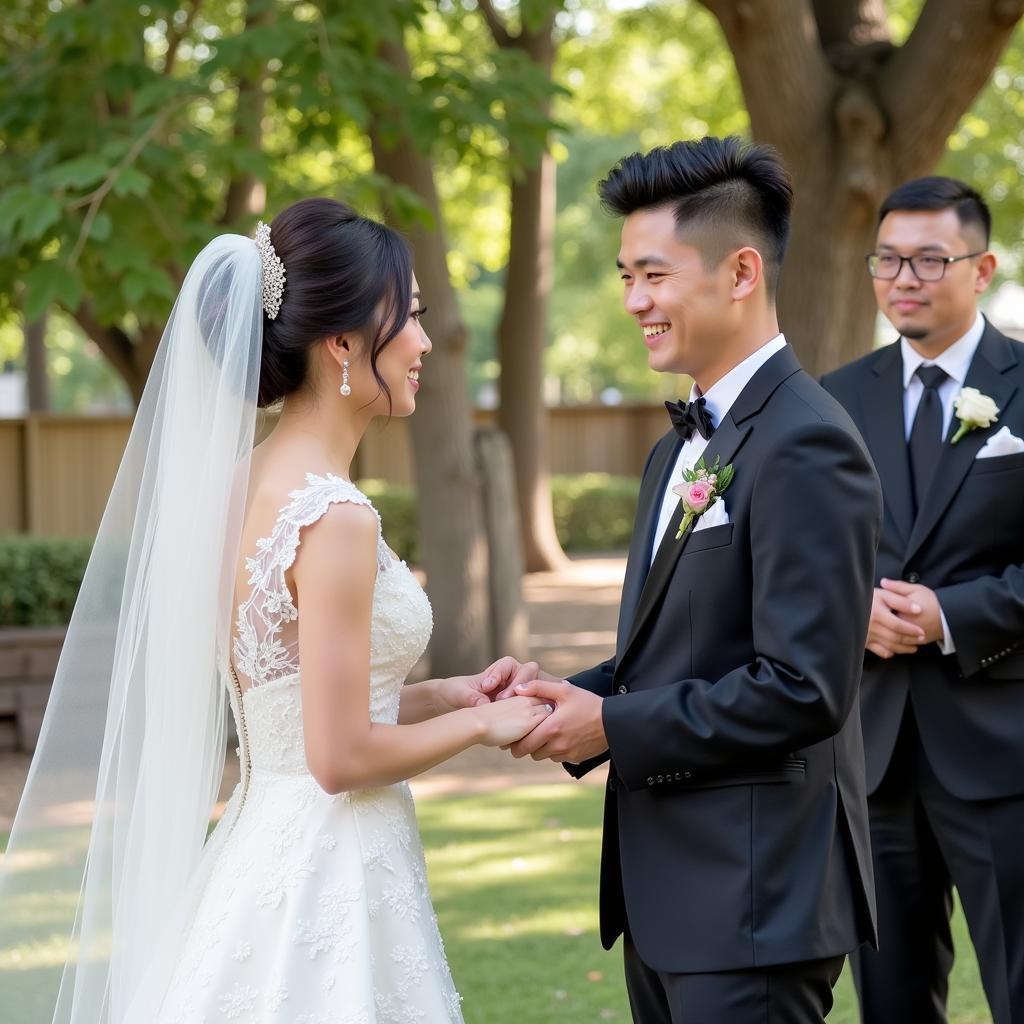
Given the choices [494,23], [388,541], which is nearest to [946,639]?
[494,23]

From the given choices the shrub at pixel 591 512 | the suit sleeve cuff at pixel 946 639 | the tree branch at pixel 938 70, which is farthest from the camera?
the shrub at pixel 591 512

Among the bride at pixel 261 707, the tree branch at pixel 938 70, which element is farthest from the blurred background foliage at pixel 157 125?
the bride at pixel 261 707

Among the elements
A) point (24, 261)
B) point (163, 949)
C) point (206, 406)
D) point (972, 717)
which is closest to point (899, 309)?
point (972, 717)

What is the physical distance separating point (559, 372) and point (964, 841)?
44.9 m

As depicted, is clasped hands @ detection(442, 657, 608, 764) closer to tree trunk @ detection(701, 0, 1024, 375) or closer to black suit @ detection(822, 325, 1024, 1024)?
black suit @ detection(822, 325, 1024, 1024)

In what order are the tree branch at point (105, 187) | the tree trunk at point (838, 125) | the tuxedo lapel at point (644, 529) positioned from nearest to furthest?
the tuxedo lapel at point (644, 529) → the tree branch at point (105, 187) → the tree trunk at point (838, 125)

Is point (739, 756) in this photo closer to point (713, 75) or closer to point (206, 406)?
point (206, 406)

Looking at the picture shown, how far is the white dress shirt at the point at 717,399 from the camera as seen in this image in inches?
109

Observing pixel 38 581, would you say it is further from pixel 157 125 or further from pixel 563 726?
pixel 563 726

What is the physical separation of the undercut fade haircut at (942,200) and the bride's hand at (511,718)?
195cm

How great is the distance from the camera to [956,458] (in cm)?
371

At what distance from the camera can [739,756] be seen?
8.32 feet

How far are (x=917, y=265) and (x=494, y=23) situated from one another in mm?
10382

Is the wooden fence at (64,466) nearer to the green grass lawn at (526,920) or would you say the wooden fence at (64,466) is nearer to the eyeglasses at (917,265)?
the green grass lawn at (526,920)
